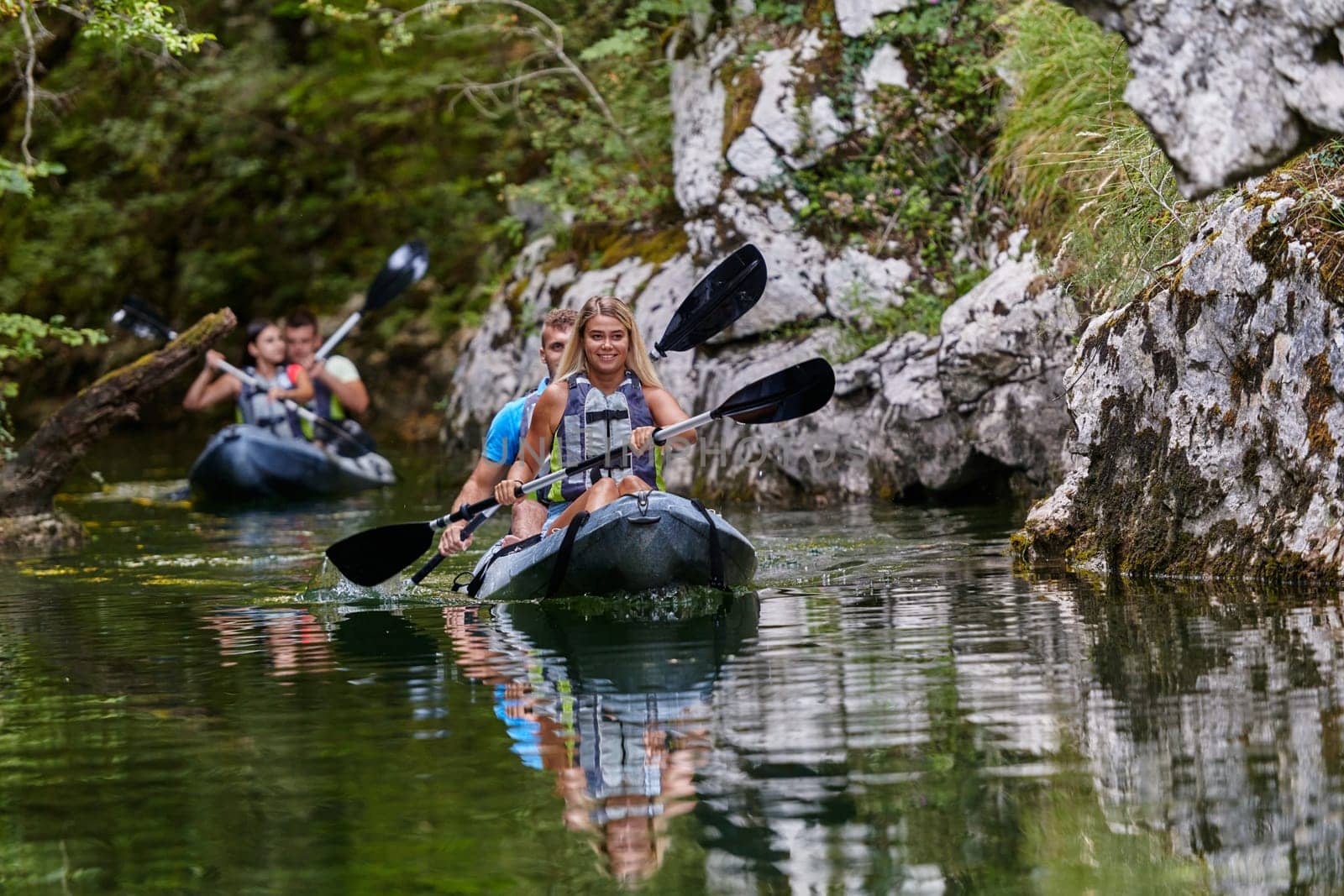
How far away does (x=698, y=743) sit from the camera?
390 centimetres

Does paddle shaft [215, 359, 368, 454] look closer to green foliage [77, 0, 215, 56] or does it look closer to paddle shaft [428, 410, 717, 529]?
green foliage [77, 0, 215, 56]

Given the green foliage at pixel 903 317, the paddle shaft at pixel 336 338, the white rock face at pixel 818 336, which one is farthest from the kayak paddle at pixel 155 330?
the green foliage at pixel 903 317

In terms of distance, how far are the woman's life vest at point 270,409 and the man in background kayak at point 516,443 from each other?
20.1 ft

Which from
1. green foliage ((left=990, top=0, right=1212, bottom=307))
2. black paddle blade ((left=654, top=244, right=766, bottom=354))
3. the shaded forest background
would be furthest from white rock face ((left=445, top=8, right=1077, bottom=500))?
black paddle blade ((left=654, top=244, right=766, bottom=354))

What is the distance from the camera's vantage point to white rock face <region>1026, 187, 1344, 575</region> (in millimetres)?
5930

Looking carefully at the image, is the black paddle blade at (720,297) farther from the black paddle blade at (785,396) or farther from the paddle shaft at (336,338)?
the paddle shaft at (336,338)

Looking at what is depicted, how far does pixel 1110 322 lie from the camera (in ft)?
22.6

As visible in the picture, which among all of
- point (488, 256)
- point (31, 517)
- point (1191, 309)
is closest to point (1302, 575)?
point (1191, 309)

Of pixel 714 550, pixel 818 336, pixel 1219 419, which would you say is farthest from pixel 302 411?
pixel 1219 419

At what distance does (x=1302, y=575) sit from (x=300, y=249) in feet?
53.0

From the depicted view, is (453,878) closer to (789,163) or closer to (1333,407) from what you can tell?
(1333,407)

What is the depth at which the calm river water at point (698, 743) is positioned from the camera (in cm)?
302

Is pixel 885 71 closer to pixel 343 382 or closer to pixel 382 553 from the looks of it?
pixel 343 382

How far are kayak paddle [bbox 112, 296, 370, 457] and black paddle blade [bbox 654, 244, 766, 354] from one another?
20.1 feet
